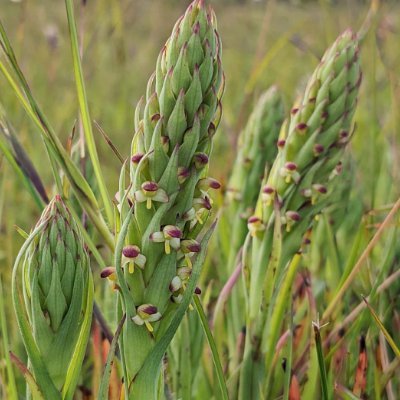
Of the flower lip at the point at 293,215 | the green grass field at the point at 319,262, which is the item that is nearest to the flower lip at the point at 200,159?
the green grass field at the point at 319,262

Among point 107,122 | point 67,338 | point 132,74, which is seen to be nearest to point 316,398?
point 67,338

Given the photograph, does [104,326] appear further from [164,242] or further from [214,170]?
[214,170]

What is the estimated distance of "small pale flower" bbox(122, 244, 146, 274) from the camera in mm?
783

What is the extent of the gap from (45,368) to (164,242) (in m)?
0.23

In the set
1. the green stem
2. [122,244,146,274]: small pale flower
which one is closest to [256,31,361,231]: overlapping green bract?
the green stem

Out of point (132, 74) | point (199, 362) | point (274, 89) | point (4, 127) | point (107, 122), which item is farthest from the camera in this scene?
point (132, 74)

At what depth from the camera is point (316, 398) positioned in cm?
125

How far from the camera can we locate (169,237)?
0.78 m

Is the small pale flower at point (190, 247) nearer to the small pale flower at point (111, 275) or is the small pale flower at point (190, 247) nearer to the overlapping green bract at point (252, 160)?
the small pale flower at point (111, 275)

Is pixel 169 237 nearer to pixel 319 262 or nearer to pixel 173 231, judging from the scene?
pixel 173 231

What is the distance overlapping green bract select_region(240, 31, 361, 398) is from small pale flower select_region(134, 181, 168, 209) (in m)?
0.40

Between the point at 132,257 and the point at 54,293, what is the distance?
109mm

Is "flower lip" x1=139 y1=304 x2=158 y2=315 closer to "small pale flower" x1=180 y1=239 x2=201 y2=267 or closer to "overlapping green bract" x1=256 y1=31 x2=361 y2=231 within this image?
"small pale flower" x1=180 y1=239 x2=201 y2=267

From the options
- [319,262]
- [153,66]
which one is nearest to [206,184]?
[319,262]
